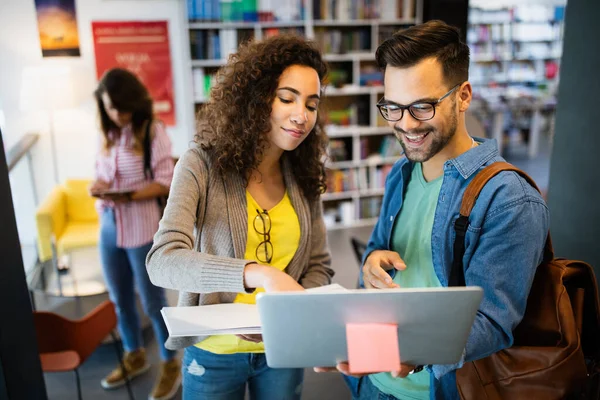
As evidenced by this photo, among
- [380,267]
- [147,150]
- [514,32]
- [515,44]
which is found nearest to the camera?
[380,267]

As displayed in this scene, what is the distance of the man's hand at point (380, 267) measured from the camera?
139cm

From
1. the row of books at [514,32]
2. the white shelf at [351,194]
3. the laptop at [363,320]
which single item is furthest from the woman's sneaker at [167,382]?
the row of books at [514,32]

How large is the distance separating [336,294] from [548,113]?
1029 centimetres

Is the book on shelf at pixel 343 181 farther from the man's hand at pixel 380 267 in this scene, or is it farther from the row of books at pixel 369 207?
the man's hand at pixel 380 267

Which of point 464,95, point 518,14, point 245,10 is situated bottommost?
point 464,95

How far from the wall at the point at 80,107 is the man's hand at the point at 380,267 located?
10.2 feet

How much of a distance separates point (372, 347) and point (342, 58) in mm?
4543

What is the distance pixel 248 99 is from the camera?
1.54m

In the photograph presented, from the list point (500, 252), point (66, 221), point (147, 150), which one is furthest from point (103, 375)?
point (500, 252)

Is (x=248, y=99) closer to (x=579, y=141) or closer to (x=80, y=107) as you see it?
(x=579, y=141)

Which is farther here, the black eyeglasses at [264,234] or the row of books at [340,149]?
the row of books at [340,149]

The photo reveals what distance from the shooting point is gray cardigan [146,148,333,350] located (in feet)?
4.38

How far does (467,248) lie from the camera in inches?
50.0

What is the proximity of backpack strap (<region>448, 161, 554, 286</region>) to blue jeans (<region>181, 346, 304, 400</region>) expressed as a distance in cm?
63
